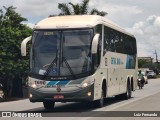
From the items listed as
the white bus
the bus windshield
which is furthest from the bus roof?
the bus windshield

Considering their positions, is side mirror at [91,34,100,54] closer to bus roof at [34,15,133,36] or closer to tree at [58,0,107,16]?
bus roof at [34,15,133,36]

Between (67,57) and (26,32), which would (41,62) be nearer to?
(67,57)

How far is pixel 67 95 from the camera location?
1672cm

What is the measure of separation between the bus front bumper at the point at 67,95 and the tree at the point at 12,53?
15518mm

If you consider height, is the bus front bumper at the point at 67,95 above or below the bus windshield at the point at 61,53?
below

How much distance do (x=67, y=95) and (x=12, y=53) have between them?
59.5 ft

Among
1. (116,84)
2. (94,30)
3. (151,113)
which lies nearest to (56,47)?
(94,30)

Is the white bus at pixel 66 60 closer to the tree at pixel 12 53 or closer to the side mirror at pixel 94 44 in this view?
the side mirror at pixel 94 44

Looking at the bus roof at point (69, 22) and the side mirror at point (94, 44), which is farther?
the bus roof at point (69, 22)

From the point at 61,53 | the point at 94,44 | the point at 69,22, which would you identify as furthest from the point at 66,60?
the point at 69,22

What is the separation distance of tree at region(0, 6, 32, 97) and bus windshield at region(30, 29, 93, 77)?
15344mm

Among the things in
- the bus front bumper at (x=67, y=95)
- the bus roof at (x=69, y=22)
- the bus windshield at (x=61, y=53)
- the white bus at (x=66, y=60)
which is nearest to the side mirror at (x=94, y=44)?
the white bus at (x=66, y=60)

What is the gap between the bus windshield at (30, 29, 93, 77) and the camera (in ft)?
55.1

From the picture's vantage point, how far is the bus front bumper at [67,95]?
54.9 feet
